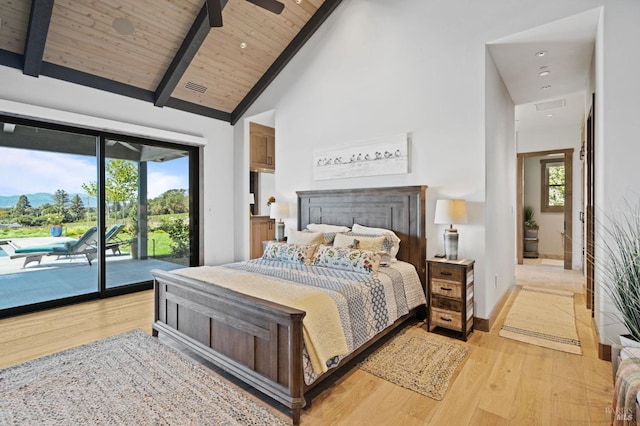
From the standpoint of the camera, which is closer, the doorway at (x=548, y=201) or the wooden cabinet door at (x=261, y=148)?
the wooden cabinet door at (x=261, y=148)

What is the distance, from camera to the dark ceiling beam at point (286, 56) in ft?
14.8

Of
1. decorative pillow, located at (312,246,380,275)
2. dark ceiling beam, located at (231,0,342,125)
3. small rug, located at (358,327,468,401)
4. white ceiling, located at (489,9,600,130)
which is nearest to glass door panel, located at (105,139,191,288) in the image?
dark ceiling beam, located at (231,0,342,125)

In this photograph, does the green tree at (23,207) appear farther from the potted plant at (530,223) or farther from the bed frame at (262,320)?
the potted plant at (530,223)

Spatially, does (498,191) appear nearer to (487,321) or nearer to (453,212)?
(453,212)

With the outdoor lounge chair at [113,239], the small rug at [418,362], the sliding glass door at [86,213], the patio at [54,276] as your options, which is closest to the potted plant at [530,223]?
the small rug at [418,362]

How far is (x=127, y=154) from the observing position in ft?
15.6

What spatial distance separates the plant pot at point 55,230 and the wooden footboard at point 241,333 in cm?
230

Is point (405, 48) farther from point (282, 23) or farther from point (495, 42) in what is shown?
point (282, 23)

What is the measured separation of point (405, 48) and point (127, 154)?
13.7ft

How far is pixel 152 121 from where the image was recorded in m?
4.83

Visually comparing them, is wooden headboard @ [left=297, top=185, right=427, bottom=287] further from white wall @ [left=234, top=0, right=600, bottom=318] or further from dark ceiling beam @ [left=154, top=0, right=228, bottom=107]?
dark ceiling beam @ [left=154, top=0, right=228, bottom=107]

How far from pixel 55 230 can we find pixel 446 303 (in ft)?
16.0

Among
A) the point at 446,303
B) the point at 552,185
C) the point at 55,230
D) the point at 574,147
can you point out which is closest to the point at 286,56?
the point at 55,230

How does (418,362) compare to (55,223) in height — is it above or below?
below
